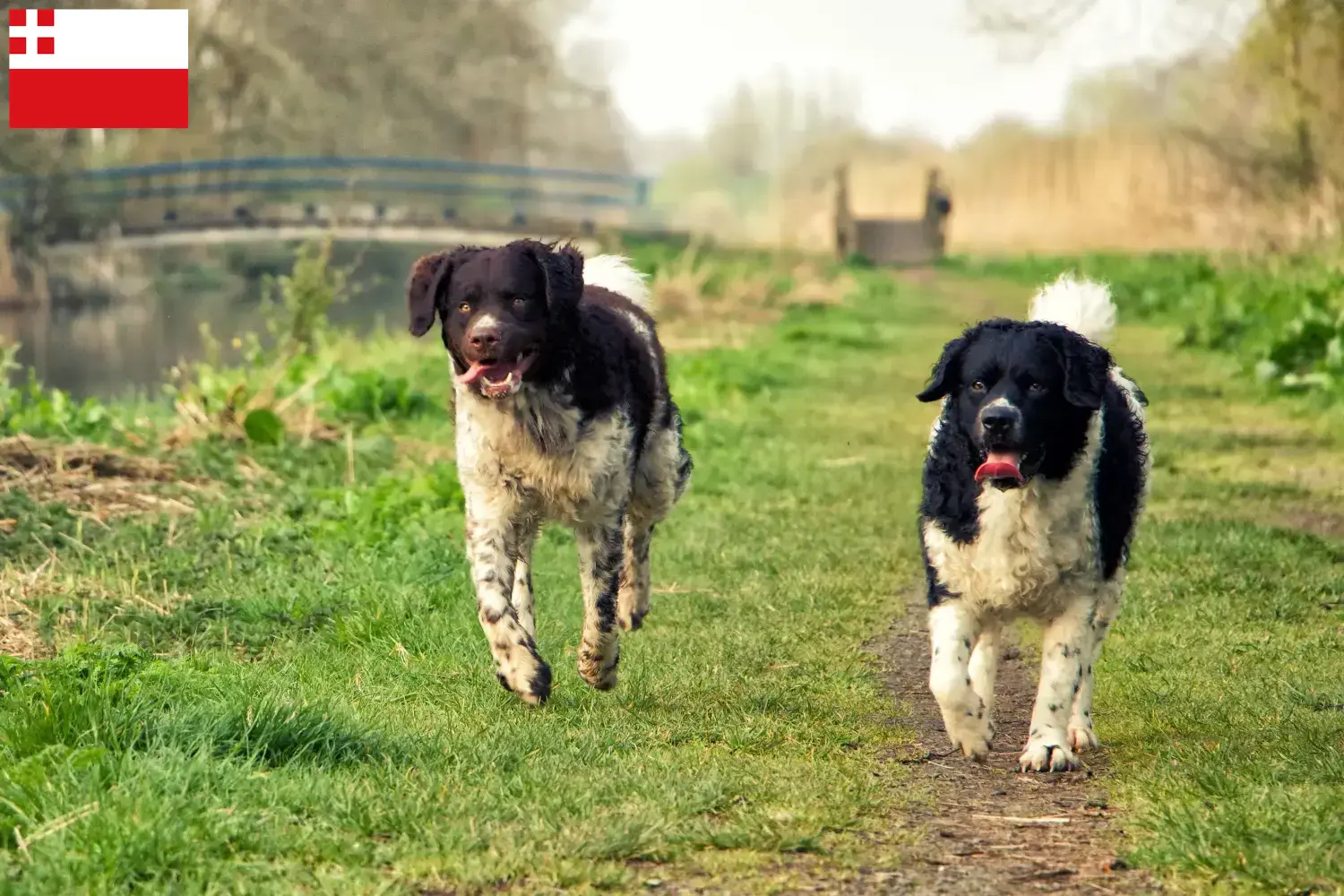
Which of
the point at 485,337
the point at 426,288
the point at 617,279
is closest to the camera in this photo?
the point at 485,337

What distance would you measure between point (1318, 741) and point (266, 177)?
147ft

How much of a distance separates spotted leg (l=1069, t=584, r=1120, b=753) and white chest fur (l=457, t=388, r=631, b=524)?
5.74 ft

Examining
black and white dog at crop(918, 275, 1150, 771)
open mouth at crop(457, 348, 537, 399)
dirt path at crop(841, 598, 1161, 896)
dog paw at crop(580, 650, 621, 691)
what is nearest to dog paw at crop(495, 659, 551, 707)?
dog paw at crop(580, 650, 621, 691)

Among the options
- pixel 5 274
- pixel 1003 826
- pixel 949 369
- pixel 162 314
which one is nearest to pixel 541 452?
pixel 949 369

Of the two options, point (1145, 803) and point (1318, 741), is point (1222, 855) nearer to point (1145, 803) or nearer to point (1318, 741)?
point (1145, 803)

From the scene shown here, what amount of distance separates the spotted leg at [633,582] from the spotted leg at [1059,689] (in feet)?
7.08

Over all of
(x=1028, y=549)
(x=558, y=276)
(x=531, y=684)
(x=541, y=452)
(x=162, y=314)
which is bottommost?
(x=162, y=314)

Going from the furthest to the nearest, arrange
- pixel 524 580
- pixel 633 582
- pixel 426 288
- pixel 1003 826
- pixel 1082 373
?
pixel 633 582 < pixel 524 580 < pixel 426 288 < pixel 1082 373 < pixel 1003 826

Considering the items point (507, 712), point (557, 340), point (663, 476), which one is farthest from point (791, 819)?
point (663, 476)

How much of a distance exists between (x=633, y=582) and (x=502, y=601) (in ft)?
4.16

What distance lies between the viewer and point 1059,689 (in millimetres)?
5293

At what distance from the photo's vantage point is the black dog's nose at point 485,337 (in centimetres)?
576

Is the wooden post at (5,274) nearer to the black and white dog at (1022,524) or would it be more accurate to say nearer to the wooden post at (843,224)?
the wooden post at (843,224)

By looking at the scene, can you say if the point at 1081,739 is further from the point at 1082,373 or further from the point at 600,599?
the point at 600,599
